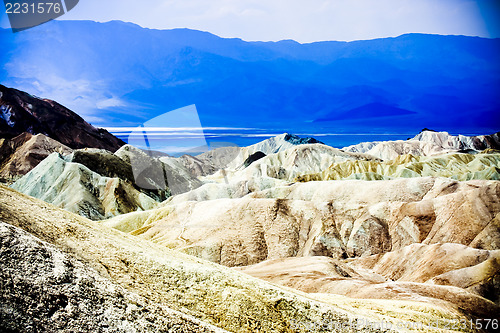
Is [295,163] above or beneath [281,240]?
above

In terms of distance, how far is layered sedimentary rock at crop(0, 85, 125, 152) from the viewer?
99438 mm

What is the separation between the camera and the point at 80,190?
5844cm

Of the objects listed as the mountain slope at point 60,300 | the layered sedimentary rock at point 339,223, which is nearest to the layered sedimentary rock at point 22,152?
the layered sedimentary rock at point 339,223

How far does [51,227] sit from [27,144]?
298 ft

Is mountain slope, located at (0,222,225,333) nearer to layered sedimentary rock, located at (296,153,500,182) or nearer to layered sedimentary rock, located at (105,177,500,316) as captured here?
layered sedimentary rock, located at (105,177,500,316)

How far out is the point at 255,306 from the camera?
12008 mm

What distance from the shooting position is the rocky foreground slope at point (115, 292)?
7.13m

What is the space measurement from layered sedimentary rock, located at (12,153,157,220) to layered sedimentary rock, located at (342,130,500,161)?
119849 millimetres

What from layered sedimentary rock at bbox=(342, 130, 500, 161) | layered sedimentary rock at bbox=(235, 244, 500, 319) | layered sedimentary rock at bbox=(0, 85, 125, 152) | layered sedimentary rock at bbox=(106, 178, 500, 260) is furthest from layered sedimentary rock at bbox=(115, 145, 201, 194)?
layered sedimentary rock at bbox=(342, 130, 500, 161)

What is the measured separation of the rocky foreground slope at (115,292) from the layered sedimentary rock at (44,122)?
333 ft

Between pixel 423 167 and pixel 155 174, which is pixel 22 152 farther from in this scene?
pixel 423 167

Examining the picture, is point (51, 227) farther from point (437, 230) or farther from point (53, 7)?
point (437, 230)

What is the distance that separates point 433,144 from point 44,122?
148433mm

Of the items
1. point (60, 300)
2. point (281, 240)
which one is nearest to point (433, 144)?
point (281, 240)
